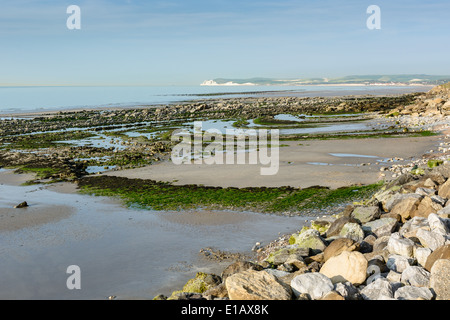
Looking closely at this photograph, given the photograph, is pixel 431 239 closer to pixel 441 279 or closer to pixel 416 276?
pixel 416 276

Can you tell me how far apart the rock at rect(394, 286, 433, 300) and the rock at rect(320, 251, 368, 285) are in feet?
2.97

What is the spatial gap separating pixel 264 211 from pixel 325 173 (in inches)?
283

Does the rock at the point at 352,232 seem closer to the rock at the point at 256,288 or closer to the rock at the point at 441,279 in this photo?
the rock at the point at 441,279

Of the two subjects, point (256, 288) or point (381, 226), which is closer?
point (256, 288)

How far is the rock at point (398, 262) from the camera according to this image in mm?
8602

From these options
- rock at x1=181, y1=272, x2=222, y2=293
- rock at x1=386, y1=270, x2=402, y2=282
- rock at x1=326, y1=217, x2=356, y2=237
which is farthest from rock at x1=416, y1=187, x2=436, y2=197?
rock at x1=181, y1=272, x2=222, y2=293

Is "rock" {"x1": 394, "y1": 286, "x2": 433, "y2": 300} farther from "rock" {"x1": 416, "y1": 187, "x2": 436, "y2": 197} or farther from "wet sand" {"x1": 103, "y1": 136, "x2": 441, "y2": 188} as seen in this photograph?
"wet sand" {"x1": 103, "y1": 136, "x2": 441, "y2": 188}

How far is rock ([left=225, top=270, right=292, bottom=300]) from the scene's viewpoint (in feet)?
24.8

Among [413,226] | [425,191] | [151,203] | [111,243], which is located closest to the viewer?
[413,226]

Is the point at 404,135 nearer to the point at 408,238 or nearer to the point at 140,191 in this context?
the point at 140,191

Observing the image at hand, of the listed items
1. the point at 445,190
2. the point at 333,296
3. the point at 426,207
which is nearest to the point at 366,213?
the point at 426,207

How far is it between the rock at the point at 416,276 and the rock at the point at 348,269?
2.54 feet

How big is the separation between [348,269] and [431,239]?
227 centimetres

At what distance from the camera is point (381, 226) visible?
1127 centimetres
